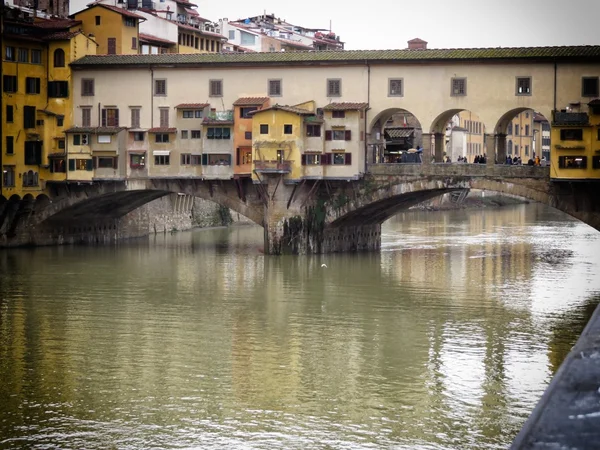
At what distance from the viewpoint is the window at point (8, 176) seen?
44.4m

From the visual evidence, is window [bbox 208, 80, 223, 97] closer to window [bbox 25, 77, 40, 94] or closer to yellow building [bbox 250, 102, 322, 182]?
yellow building [bbox 250, 102, 322, 182]

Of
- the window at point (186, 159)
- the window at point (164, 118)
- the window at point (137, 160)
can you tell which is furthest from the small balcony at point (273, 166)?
the window at point (137, 160)

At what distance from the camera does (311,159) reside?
43.6 m

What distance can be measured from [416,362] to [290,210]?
71.5ft

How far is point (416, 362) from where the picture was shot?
2262cm

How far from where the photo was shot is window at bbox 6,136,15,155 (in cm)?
4488

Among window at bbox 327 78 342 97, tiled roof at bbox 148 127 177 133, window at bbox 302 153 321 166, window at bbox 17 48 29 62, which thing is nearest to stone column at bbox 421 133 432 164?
window at bbox 327 78 342 97

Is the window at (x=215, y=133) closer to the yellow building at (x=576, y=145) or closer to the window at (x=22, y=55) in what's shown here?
the window at (x=22, y=55)

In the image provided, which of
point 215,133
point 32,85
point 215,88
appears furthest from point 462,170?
point 32,85

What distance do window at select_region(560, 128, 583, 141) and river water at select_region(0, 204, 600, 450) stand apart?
4.93m


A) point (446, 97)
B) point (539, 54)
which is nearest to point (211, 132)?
point (446, 97)

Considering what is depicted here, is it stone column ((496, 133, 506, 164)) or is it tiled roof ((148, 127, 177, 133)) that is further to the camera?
tiled roof ((148, 127, 177, 133))

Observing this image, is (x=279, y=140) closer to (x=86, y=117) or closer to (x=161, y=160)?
(x=161, y=160)

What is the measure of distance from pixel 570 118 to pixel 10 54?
76.9 feet
